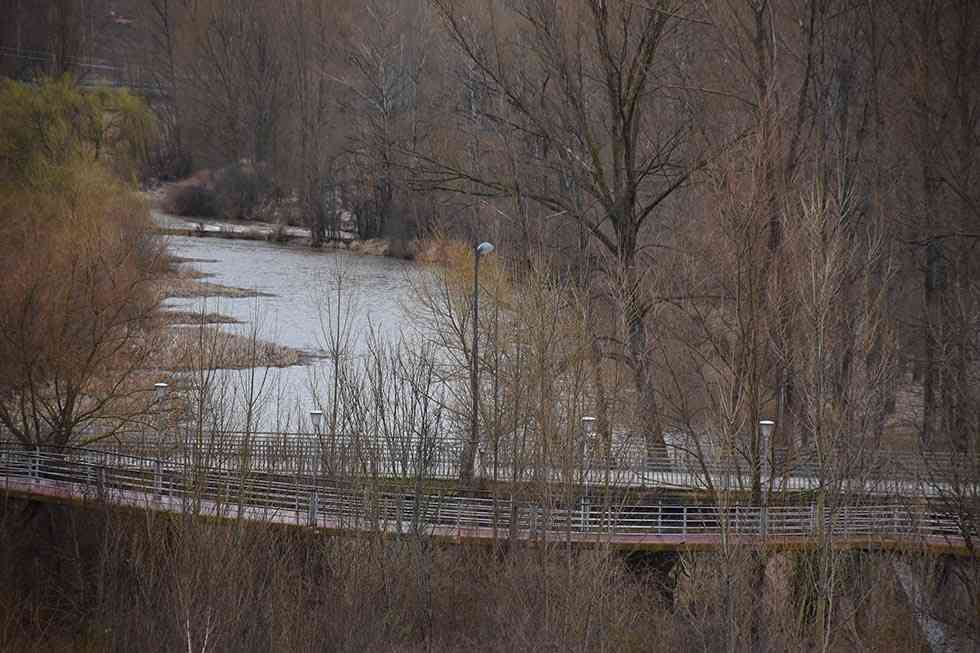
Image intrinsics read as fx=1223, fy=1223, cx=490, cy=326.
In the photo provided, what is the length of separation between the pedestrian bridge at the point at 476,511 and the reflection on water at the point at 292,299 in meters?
5.42

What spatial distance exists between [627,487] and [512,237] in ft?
22.4

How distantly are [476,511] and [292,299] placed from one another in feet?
74.6

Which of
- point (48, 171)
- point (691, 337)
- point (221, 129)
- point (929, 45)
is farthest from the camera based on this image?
point (221, 129)

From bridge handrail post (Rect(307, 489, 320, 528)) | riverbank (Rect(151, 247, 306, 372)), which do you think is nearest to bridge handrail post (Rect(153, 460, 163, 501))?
riverbank (Rect(151, 247, 306, 372))

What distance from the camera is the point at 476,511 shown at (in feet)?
59.9

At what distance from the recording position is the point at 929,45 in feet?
85.7

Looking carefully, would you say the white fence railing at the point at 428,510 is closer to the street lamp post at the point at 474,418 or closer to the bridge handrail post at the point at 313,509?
the bridge handrail post at the point at 313,509

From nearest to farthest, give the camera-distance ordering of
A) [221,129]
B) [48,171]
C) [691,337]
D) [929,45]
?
[691,337], [929,45], [48,171], [221,129]

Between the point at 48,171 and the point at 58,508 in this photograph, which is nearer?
the point at 58,508

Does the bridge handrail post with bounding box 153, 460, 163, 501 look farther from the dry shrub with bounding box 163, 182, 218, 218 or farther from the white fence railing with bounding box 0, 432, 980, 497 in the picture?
the dry shrub with bounding box 163, 182, 218, 218

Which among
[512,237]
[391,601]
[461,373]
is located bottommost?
[391,601]

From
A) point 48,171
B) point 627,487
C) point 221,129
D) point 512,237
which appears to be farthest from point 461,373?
point 221,129

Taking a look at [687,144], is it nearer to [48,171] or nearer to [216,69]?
[48,171]

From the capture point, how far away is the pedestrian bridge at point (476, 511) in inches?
651
